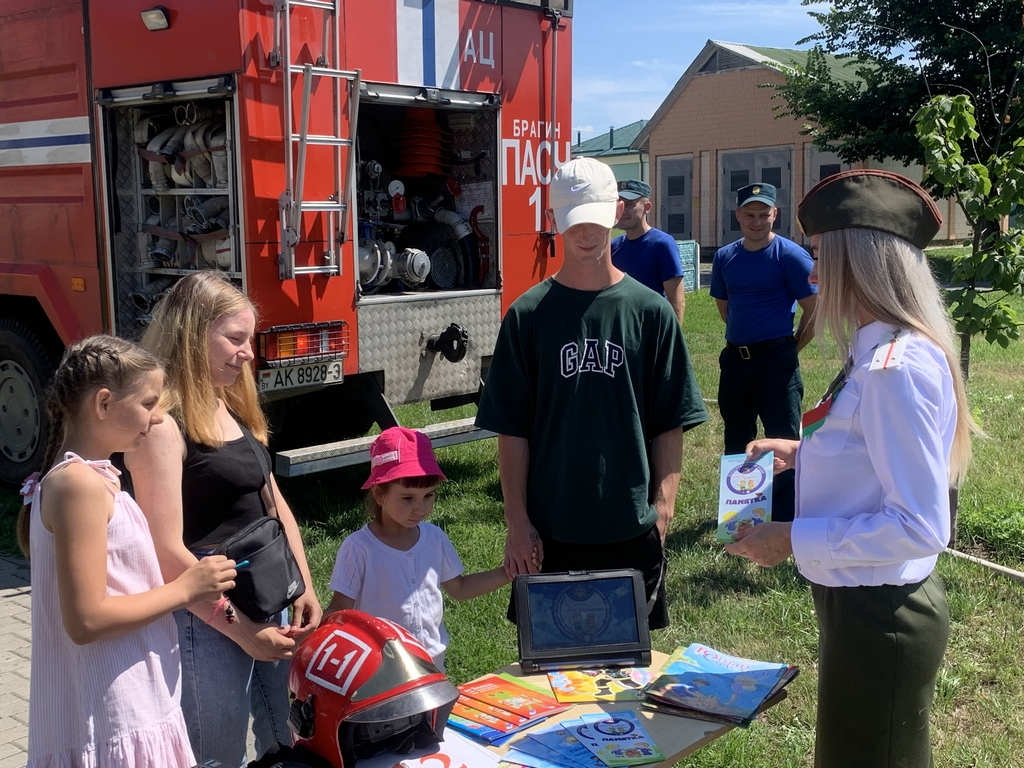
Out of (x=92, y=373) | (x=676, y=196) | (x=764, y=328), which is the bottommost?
(x=764, y=328)

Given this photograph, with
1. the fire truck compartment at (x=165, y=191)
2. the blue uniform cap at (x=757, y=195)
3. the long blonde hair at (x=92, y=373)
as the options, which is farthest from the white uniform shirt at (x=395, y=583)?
the blue uniform cap at (x=757, y=195)

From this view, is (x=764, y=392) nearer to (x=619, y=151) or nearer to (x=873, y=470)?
(x=873, y=470)

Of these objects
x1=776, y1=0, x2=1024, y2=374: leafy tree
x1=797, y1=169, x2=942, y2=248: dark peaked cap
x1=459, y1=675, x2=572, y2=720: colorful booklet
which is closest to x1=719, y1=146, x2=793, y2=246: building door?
x1=776, y1=0, x2=1024, y2=374: leafy tree

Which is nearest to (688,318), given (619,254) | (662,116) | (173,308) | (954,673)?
(619,254)

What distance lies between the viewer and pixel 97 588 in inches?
83.7

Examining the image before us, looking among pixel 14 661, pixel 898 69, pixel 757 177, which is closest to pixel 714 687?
pixel 14 661

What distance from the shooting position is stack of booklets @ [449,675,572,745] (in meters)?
2.38

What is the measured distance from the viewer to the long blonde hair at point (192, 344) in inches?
104

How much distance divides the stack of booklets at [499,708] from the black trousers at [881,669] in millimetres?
651

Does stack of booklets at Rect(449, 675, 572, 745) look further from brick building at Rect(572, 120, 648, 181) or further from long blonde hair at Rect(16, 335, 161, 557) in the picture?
brick building at Rect(572, 120, 648, 181)

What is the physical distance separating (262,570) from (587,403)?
1048mm

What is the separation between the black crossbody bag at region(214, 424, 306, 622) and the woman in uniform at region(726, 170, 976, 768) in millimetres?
1199

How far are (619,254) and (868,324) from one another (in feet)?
14.1

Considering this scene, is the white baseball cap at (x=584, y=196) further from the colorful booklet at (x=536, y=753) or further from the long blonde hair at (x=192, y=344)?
the colorful booklet at (x=536, y=753)
